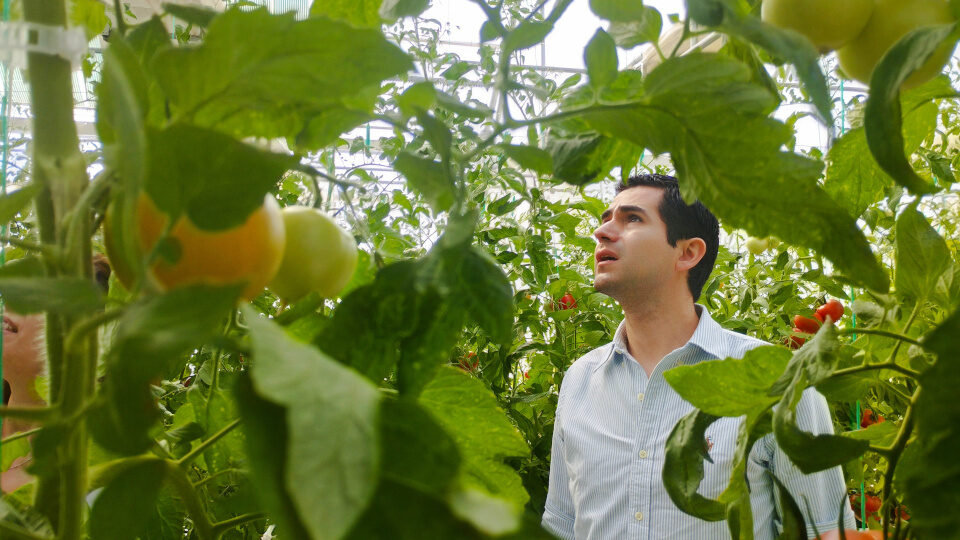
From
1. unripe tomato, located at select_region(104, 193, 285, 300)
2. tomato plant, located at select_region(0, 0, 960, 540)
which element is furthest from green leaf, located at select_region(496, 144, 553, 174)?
unripe tomato, located at select_region(104, 193, 285, 300)

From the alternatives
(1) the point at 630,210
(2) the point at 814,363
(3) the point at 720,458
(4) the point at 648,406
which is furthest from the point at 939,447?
(1) the point at 630,210

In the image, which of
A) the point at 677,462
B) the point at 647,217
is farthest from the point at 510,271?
the point at 677,462

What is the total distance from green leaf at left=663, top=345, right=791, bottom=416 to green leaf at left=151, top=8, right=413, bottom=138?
0.24 metres

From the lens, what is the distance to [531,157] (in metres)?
0.32

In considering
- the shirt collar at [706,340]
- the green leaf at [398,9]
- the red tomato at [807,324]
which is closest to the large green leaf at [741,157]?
the green leaf at [398,9]

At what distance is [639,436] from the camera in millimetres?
1789

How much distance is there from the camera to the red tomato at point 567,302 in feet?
7.32

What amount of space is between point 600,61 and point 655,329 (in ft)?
5.98

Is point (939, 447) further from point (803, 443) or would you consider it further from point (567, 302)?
point (567, 302)

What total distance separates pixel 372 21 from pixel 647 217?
1.87 m

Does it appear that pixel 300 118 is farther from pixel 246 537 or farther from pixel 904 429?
pixel 246 537

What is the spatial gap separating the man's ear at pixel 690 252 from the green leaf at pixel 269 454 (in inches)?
81.1

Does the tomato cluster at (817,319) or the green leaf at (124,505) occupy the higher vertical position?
the green leaf at (124,505)

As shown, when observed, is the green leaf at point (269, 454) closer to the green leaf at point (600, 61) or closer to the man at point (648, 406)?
the green leaf at point (600, 61)
